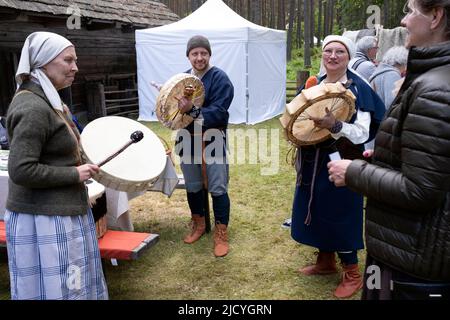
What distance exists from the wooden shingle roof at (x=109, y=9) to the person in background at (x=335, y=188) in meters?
5.62

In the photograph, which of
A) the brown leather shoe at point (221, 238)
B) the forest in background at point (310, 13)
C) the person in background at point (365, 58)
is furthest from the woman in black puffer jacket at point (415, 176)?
the forest in background at point (310, 13)

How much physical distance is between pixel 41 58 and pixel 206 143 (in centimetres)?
181

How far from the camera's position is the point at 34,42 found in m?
2.00

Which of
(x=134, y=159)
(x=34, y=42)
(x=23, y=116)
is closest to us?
(x=23, y=116)

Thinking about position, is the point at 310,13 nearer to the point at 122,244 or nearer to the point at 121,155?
the point at 122,244

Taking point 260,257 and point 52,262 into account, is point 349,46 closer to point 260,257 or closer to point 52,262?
point 260,257

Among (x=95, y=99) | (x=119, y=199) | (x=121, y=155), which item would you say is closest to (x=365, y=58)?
(x=119, y=199)

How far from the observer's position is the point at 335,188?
9.32ft

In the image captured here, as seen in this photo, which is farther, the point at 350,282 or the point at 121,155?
the point at 350,282

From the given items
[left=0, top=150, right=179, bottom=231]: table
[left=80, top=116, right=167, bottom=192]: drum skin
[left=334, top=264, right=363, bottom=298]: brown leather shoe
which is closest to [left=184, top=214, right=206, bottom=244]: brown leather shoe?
[left=0, top=150, right=179, bottom=231]: table

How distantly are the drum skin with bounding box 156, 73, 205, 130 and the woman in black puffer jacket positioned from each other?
6.09ft

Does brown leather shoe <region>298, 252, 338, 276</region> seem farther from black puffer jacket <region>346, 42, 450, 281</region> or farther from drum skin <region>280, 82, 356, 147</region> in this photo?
black puffer jacket <region>346, 42, 450, 281</region>

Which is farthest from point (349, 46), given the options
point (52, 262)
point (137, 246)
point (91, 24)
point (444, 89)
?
point (91, 24)

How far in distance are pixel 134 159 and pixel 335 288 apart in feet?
5.71
